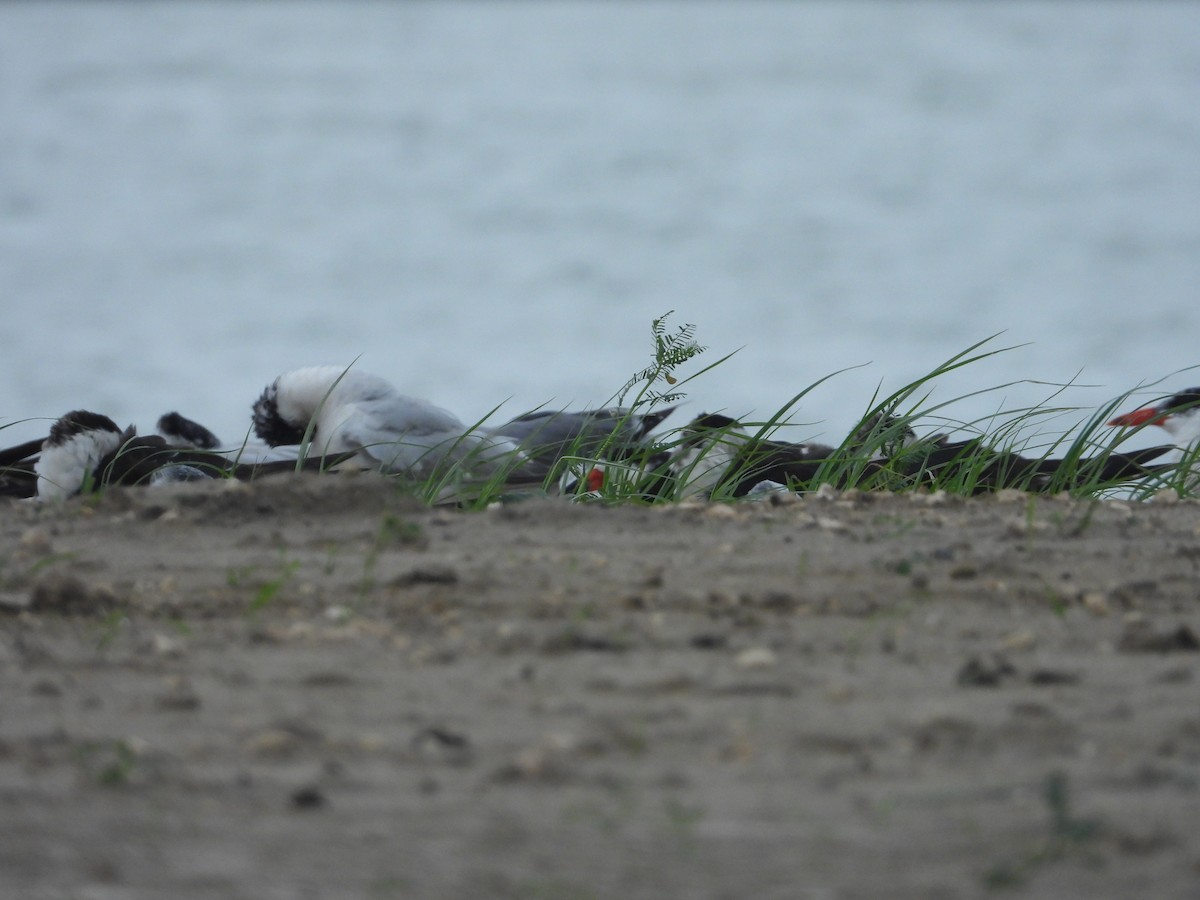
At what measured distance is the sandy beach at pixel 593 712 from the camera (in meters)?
1.26

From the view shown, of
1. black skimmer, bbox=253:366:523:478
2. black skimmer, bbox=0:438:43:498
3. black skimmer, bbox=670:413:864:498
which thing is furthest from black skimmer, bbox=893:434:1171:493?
black skimmer, bbox=0:438:43:498

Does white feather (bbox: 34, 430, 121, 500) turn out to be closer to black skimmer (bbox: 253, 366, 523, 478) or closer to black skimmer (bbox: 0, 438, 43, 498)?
Result: black skimmer (bbox: 0, 438, 43, 498)

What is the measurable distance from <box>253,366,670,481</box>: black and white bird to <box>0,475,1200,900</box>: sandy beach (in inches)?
50.7

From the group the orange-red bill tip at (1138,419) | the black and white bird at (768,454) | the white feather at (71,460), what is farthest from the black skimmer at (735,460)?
the white feather at (71,460)

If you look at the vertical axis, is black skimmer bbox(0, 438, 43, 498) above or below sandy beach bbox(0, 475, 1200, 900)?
above

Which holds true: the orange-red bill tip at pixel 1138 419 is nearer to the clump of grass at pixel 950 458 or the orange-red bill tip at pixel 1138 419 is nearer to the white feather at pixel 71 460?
the clump of grass at pixel 950 458

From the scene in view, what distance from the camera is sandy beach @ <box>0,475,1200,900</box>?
4.12 ft

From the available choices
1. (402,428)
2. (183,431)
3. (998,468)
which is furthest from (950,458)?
(183,431)

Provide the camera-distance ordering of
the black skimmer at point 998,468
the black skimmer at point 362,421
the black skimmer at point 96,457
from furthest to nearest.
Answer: the black skimmer at point 362,421
the black skimmer at point 96,457
the black skimmer at point 998,468

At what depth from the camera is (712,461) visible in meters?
5.13

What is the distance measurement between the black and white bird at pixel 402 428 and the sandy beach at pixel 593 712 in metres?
1.29

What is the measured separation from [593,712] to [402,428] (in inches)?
123

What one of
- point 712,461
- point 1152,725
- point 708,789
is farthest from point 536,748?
point 712,461

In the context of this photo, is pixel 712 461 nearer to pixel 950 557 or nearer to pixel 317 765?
pixel 950 557
